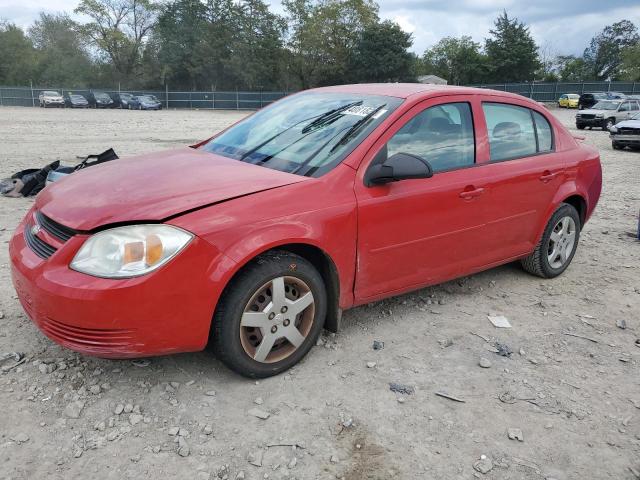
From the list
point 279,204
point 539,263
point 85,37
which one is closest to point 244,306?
point 279,204

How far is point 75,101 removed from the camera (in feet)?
145

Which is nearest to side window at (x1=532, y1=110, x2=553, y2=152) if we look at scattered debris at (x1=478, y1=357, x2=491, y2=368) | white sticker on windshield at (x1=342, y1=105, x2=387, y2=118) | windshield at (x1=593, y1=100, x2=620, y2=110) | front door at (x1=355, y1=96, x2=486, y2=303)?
front door at (x1=355, y1=96, x2=486, y2=303)

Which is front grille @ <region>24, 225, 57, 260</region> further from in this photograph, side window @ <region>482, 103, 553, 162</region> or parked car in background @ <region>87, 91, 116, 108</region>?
parked car in background @ <region>87, 91, 116, 108</region>

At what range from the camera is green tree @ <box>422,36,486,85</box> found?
70.5 metres

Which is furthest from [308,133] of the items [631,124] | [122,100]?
[122,100]

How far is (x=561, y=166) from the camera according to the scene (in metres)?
4.54

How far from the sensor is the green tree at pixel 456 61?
7050 centimetres

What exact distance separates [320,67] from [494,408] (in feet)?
207

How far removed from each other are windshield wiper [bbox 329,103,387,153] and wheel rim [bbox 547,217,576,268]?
7.06ft

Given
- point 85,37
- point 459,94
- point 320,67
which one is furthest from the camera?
point 85,37

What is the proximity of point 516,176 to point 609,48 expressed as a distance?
96.6 meters

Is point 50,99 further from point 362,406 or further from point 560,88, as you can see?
point 362,406

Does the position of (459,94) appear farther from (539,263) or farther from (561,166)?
(539,263)

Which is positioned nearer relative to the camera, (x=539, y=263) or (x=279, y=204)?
(x=279, y=204)
